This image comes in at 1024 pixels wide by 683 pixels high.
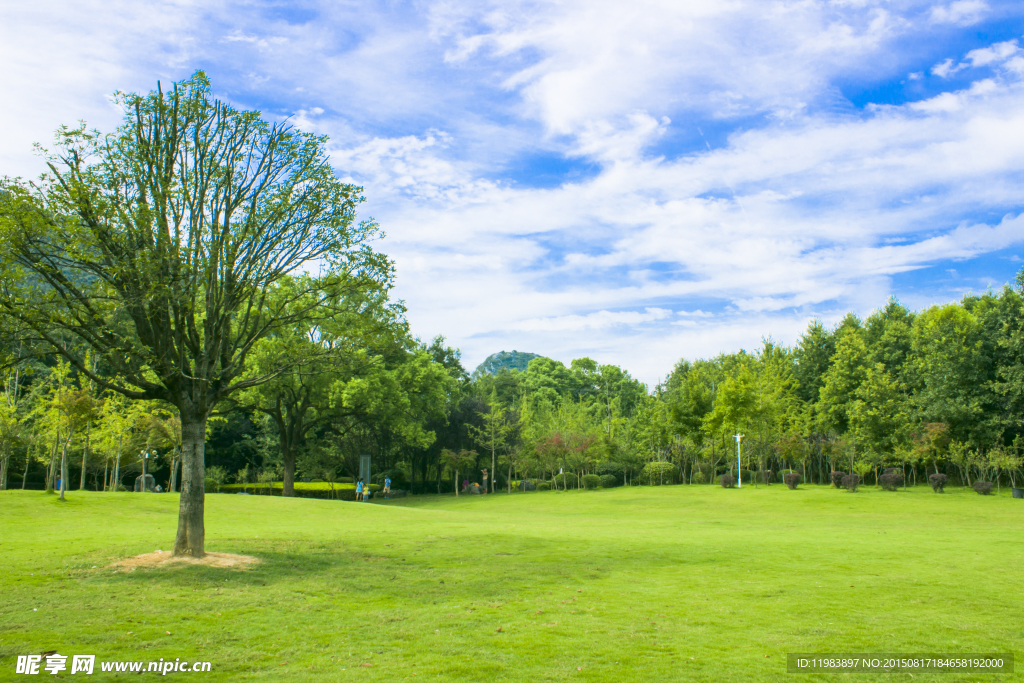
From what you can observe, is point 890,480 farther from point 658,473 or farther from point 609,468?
point 609,468

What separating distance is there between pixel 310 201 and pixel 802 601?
38.0 ft

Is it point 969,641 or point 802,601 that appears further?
point 802,601

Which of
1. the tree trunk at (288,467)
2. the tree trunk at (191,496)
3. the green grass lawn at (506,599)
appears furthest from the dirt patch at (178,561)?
the tree trunk at (288,467)

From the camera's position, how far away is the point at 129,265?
1116cm

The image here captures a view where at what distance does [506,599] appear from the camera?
383 inches

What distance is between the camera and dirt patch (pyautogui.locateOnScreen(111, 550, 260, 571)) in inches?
441

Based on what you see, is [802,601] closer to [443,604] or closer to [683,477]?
[443,604]

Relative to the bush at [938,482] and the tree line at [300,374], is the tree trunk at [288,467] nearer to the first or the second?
the tree line at [300,374]

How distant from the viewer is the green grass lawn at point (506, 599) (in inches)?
260

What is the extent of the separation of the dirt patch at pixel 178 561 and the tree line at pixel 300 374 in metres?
0.26

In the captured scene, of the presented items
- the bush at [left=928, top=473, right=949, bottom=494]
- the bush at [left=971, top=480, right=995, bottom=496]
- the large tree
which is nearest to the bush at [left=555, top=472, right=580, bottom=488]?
the bush at [left=928, top=473, right=949, bottom=494]

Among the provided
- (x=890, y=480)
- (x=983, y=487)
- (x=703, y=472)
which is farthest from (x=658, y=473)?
(x=983, y=487)

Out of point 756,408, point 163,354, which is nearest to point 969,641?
point 163,354

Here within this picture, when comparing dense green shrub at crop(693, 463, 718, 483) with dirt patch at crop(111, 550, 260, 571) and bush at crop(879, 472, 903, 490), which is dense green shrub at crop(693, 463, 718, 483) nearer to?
bush at crop(879, 472, 903, 490)
